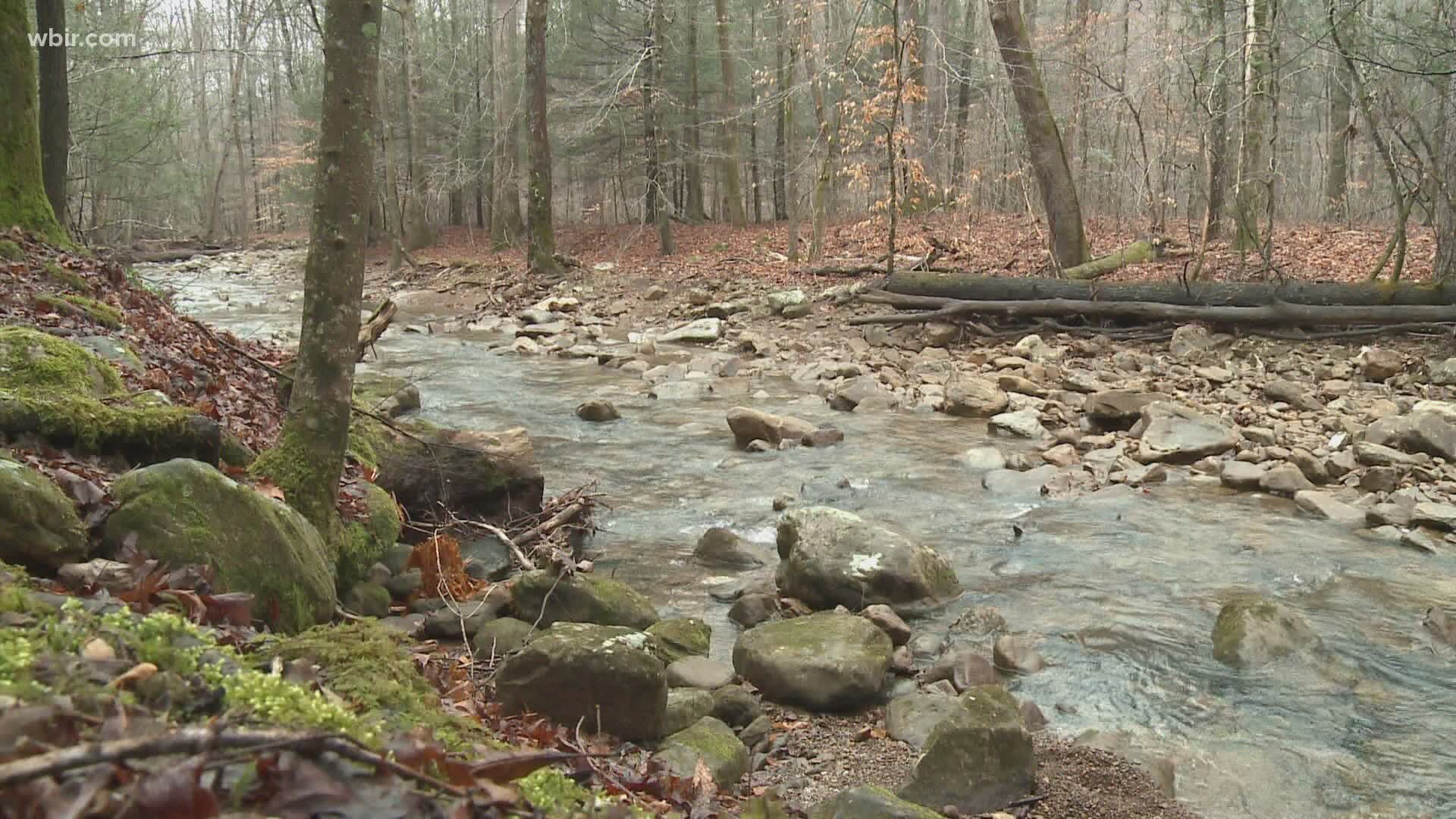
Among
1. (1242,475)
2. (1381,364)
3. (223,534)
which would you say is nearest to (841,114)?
(1381,364)

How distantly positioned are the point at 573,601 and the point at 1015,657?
7.24 feet

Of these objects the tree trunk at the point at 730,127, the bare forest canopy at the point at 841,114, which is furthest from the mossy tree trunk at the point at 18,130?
the tree trunk at the point at 730,127

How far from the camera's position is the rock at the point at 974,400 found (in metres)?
10.6

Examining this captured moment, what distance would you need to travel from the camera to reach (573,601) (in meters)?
4.86

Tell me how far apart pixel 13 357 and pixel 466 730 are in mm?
3476

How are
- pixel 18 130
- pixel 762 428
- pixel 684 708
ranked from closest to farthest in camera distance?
pixel 684 708, pixel 18 130, pixel 762 428

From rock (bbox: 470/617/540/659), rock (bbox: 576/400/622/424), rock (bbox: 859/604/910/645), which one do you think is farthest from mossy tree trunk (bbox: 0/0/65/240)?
rock (bbox: 859/604/910/645)

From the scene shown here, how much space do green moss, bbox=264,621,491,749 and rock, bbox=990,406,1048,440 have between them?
7.69 metres

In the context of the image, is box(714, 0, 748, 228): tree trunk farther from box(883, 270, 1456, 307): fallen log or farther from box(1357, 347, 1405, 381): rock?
box(1357, 347, 1405, 381): rock

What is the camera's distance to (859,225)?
62.4ft

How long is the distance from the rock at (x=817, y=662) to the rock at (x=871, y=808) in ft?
4.27

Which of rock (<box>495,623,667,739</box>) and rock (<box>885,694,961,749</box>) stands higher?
rock (<box>495,623,667,739</box>)

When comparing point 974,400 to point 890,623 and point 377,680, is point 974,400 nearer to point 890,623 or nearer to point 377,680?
point 890,623

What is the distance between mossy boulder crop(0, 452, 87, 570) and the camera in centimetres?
296
